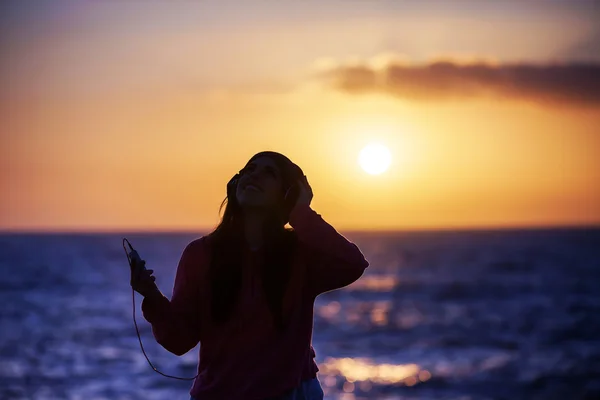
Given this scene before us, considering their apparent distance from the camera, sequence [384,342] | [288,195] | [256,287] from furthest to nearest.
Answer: [384,342] < [288,195] < [256,287]

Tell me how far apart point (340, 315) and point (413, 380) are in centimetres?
1691

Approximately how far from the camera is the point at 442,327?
99.8 ft

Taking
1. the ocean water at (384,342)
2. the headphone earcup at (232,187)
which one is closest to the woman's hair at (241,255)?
the headphone earcup at (232,187)

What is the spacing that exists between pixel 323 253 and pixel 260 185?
411 millimetres

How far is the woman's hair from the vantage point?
13.1 ft

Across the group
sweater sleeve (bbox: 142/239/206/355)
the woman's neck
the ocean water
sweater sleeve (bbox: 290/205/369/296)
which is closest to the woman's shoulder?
sweater sleeve (bbox: 142/239/206/355)

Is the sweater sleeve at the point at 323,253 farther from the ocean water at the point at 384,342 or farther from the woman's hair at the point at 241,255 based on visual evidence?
the ocean water at the point at 384,342

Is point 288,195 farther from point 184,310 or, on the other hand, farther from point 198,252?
point 184,310

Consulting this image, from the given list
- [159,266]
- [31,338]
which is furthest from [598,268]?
[31,338]

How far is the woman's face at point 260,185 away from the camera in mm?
4043

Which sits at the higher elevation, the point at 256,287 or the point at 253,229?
the point at 253,229

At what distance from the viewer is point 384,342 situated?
26609mm

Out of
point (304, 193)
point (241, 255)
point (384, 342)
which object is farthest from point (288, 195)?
point (384, 342)

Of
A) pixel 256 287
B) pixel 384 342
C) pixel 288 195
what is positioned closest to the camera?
pixel 256 287
